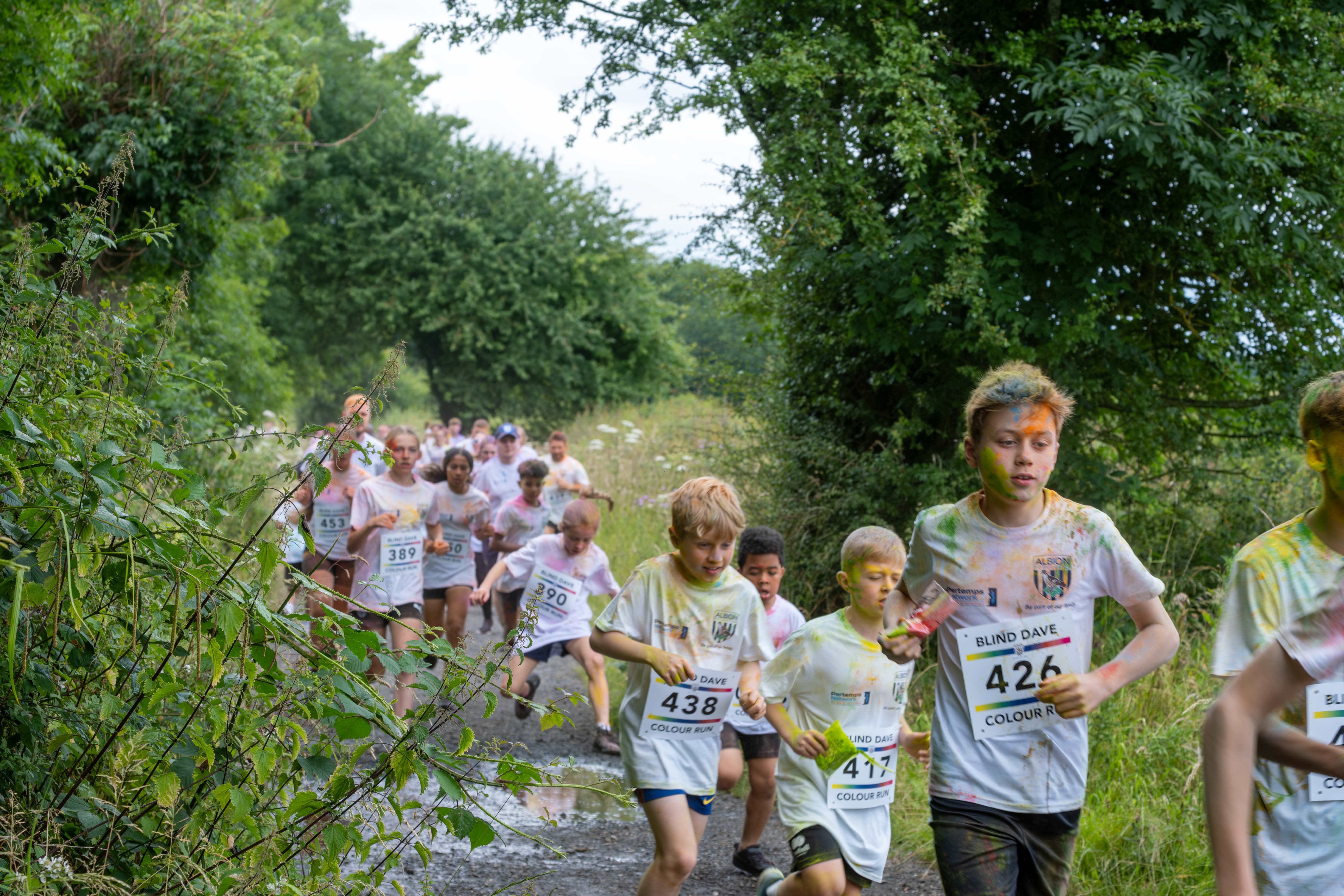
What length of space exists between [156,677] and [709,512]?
2.28 m

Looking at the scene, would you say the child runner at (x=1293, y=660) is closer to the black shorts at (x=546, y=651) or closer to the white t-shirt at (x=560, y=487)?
the black shorts at (x=546, y=651)

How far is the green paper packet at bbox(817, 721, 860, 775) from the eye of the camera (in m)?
4.01

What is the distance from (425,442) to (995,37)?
16498mm

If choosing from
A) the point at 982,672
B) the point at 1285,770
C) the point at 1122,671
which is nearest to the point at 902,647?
the point at 982,672

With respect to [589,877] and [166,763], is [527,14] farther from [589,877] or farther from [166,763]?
[166,763]

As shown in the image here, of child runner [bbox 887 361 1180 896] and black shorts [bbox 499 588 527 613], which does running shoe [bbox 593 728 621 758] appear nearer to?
black shorts [bbox 499 588 527 613]

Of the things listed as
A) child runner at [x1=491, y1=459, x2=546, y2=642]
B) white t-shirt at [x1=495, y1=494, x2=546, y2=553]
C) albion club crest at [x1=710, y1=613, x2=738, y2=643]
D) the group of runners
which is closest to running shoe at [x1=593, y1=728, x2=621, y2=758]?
the group of runners

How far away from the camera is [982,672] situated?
3.52 metres

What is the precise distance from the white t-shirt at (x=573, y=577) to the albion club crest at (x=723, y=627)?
321cm

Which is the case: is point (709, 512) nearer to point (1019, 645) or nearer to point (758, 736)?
point (1019, 645)

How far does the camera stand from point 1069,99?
709 centimetres

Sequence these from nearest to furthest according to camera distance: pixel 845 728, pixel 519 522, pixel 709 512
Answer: pixel 845 728, pixel 709 512, pixel 519 522

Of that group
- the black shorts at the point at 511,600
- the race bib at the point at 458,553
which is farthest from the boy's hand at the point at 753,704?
the race bib at the point at 458,553

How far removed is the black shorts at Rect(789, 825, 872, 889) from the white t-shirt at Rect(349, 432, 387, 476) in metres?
1.92
